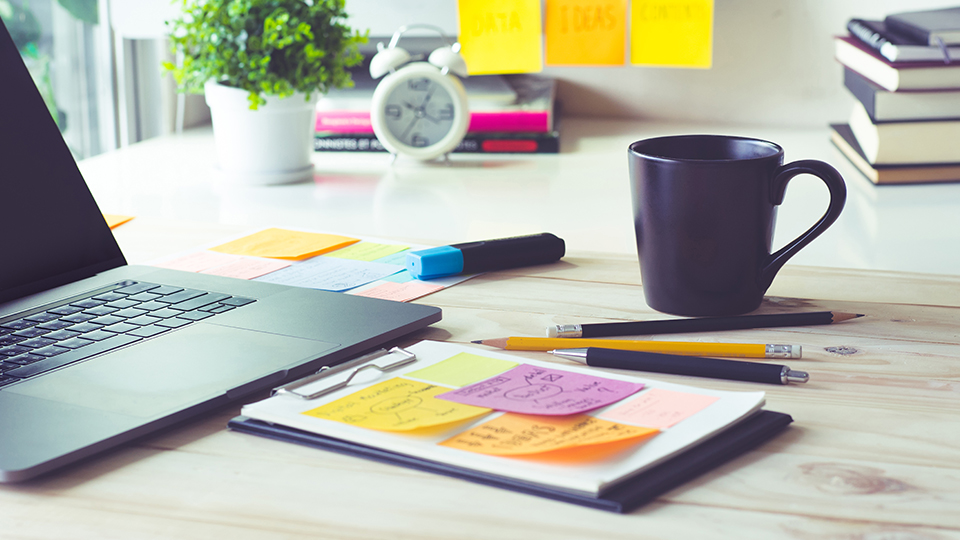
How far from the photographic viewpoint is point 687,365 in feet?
1.64

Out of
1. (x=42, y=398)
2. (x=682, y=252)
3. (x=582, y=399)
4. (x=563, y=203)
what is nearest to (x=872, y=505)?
(x=582, y=399)

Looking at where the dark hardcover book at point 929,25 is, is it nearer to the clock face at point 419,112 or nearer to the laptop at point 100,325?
the clock face at point 419,112

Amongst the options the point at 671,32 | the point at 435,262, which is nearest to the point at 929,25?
the point at 671,32

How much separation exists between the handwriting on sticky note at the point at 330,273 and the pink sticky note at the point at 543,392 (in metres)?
0.24

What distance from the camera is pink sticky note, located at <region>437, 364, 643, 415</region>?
1.42 ft

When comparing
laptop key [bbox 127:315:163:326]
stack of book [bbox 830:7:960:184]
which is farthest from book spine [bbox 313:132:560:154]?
laptop key [bbox 127:315:163:326]

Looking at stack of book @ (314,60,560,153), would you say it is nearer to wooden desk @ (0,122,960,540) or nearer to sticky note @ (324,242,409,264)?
sticky note @ (324,242,409,264)

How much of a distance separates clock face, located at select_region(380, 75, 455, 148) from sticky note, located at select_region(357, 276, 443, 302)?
60 cm

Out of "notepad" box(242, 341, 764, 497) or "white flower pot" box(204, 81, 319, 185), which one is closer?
"notepad" box(242, 341, 764, 497)

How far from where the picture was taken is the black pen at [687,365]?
49cm

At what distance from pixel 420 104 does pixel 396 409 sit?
35.2 inches

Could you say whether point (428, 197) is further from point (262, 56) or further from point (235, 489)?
point (235, 489)

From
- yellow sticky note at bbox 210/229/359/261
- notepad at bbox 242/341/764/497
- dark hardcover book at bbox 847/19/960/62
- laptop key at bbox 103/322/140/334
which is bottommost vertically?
notepad at bbox 242/341/764/497

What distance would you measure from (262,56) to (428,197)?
27cm
